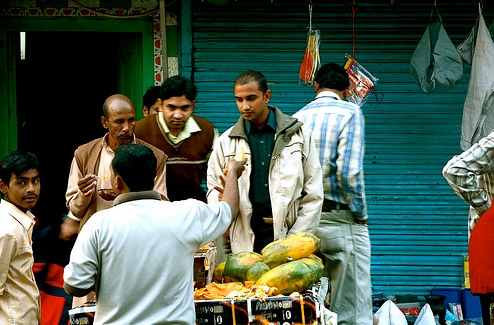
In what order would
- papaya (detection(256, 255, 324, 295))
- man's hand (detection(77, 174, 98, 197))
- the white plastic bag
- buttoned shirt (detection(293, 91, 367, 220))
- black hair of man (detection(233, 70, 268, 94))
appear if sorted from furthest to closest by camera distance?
1. the white plastic bag
2. buttoned shirt (detection(293, 91, 367, 220))
3. black hair of man (detection(233, 70, 268, 94))
4. man's hand (detection(77, 174, 98, 197))
5. papaya (detection(256, 255, 324, 295))

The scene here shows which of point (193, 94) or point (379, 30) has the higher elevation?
point (379, 30)

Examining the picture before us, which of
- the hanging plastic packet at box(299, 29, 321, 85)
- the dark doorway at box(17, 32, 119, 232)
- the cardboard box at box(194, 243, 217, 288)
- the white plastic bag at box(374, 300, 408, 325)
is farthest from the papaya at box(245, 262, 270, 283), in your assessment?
the dark doorway at box(17, 32, 119, 232)

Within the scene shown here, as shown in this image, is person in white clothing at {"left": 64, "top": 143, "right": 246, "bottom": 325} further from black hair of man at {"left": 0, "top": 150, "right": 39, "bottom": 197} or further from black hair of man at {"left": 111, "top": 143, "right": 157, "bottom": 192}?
black hair of man at {"left": 0, "top": 150, "right": 39, "bottom": 197}

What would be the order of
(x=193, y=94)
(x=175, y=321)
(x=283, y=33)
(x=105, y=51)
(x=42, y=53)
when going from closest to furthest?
(x=175, y=321) → (x=193, y=94) → (x=283, y=33) → (x=105, y=51) → (x=42, y=53)

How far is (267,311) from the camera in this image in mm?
4508

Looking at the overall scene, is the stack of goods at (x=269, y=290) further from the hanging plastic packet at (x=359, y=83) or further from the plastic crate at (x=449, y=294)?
the plastic crate at (x=449, y=294)

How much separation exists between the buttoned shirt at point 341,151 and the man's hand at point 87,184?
1736 millimetres

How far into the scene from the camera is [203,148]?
20.7ft

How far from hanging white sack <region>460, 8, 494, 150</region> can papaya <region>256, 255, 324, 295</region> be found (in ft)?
11.1

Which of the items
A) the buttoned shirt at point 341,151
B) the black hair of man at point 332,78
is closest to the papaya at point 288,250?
the buttoned shirt at point 341,151

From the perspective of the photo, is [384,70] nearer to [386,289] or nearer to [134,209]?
[386,289]

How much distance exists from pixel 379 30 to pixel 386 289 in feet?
7.83

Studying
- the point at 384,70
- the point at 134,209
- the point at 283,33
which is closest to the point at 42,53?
the point at 283,33

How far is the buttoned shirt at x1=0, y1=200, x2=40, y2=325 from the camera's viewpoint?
4891mm
